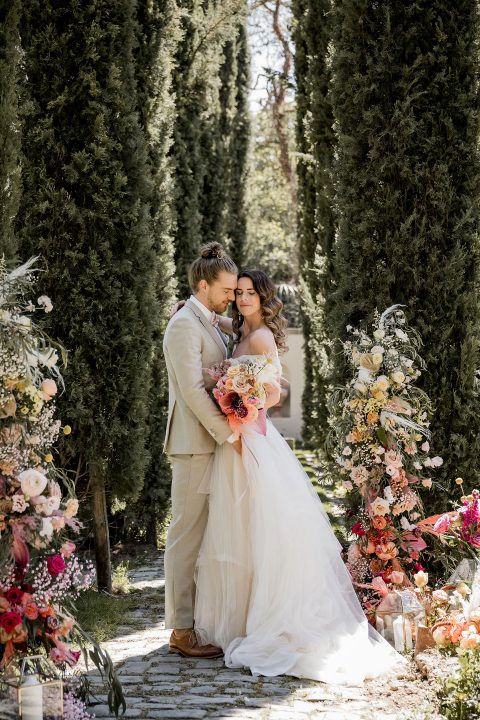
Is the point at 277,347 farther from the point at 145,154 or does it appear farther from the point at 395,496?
the point at 145,154

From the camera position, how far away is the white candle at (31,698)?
131 inches

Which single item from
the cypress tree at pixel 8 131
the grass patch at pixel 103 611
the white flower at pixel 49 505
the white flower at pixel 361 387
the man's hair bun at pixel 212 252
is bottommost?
the grass patch at pixel 103 611

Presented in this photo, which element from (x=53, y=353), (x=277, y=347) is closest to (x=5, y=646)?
(x=53, y=353)

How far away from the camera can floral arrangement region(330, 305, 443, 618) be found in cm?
538

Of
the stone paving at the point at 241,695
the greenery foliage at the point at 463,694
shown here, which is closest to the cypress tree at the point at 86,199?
the stone paving at the point at 241,695

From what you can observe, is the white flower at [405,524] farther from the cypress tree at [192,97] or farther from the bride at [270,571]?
the cypress tree at [192,97]

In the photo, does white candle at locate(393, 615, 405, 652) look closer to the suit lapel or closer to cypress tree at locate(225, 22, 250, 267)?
the suit lapel

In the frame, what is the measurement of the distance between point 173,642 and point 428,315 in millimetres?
2658

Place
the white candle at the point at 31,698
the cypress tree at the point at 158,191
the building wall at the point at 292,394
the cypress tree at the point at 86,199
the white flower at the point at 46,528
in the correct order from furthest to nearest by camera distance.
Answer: the building wall at the point at 292,394 → the cypress tree at the point at 158,191 → the cypress tree at the point at 86,199 → the white flower at the point at 46,528 → the white candle at the point at 31,698

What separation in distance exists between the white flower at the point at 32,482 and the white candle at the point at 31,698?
70 centimetres

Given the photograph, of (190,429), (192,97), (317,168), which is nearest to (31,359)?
(190,429)

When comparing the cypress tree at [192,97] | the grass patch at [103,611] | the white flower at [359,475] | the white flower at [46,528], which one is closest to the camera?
the white flower at [46,528]

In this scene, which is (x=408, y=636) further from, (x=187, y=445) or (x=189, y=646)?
(x=187, y=445)

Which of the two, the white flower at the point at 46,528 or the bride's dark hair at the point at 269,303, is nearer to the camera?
the white flower at the point at 46,528
